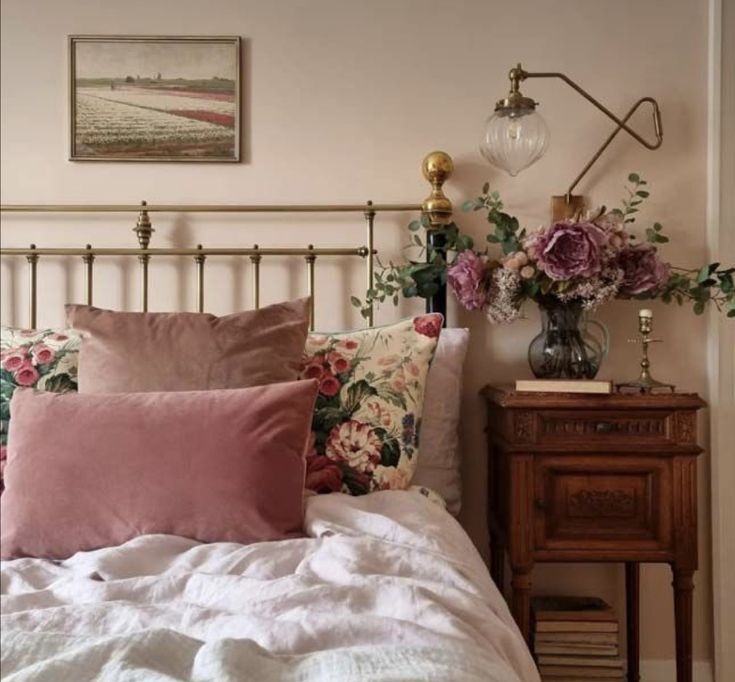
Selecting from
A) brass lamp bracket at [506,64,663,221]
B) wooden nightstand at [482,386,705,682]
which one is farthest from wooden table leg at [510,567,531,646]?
brass lamp bracket at [506,64,663,221]

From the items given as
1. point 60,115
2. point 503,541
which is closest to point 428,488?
point 503,541

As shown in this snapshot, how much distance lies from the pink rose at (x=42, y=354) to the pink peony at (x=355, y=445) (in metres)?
0.58

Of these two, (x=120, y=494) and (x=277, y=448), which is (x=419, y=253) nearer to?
(x=277, y=448)

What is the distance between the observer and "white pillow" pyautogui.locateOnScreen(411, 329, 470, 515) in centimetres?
162

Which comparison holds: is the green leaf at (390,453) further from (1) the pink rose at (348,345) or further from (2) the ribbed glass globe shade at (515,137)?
(2) the ribbed glass globe shade at (515,137)

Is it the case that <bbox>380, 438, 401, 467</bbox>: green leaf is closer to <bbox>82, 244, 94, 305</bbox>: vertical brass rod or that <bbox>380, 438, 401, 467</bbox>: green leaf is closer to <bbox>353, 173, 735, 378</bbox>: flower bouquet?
<bbox>353, 173, 735, 378</bbox>: flower bouquet

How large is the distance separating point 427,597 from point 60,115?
64.4 inches

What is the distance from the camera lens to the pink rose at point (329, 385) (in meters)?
1.47

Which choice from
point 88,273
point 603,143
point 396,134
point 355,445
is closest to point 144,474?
point 355,445

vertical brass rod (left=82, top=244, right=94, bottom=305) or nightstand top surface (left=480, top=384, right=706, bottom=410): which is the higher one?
vertical brass rod (left=82, top=244, right=94, bottom=305)

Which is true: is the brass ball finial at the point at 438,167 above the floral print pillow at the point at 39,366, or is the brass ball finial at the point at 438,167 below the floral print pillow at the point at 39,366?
above

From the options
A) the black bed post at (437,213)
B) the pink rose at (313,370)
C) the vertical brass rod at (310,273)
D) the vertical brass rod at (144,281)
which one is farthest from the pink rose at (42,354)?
the black bed post at (437,213)

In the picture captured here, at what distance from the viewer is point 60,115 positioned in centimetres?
190

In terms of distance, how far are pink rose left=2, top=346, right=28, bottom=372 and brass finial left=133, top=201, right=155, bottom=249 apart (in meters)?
0.48
